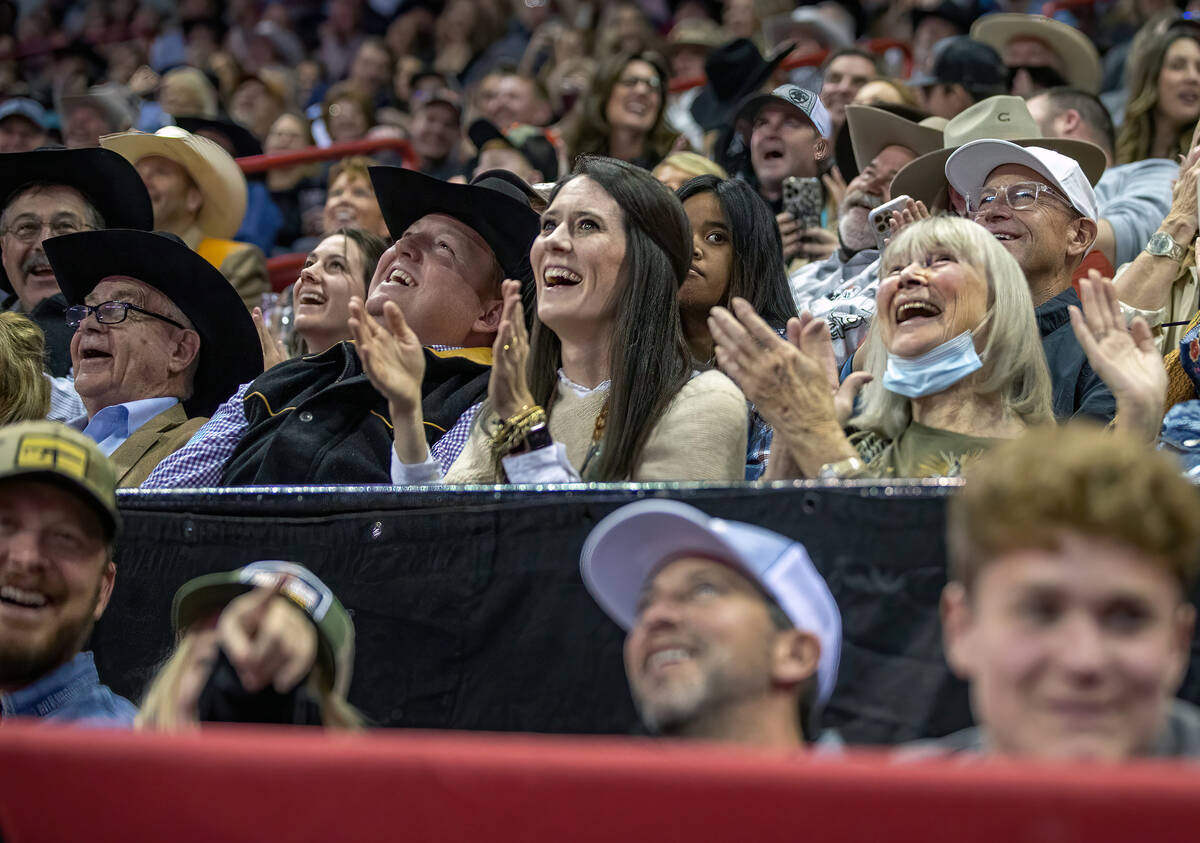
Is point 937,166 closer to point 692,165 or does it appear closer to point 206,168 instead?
point 692,165

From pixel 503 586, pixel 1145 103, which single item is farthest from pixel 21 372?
pixel 1145 103

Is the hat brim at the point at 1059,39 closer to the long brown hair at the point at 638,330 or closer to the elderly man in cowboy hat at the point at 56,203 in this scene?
the long brown hair at the point at 638,330

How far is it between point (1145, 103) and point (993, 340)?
9.61 feet

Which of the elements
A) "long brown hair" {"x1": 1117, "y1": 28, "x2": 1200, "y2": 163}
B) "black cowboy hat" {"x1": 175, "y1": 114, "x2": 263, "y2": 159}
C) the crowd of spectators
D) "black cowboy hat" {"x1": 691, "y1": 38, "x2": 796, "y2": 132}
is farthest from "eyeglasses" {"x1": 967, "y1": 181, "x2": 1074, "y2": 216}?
"black cowboy hat" {"x1": 175, "y1": 114, "x2": 263, "y2": 159}

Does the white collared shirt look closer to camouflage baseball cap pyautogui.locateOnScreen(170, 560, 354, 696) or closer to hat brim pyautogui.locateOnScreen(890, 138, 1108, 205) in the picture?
camouflage baseball cap pyautogui.locateOnScreen(170, 560, 354, 696)

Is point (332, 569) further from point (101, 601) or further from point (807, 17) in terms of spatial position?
point (807, 17)

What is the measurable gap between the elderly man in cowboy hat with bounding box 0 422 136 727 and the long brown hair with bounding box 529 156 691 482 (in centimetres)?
118

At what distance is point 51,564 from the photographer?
10.0 ft

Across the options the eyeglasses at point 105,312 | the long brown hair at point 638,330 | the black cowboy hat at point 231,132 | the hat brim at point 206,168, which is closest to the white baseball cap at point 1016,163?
the long brown hair at point 638,330

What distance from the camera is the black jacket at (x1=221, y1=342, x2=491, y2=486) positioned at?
14.3 feet

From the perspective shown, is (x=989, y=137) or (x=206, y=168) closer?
(x=989, y=137)

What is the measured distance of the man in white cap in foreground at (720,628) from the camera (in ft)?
8.12

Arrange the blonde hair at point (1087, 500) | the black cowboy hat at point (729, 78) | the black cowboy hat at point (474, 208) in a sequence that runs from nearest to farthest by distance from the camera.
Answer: the blonde hair at point (1087, 500) → the black cowboy hat at point (474, 208) → the black cowboy hat at point (729, 78)

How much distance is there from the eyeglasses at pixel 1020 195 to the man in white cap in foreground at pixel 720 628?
2.26 metres
